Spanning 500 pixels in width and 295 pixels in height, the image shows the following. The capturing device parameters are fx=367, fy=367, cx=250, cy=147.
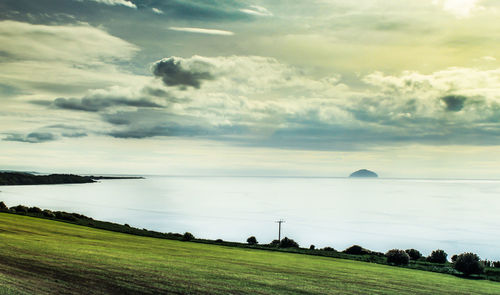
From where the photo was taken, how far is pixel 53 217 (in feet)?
163

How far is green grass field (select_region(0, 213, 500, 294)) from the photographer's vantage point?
15523 millimetres

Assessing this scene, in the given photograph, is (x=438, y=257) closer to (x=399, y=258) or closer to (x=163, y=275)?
(x=399, y=258)

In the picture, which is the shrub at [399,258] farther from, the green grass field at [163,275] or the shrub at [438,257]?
the shrub at [438,257]

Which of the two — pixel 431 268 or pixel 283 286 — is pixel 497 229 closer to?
pixel 431 268

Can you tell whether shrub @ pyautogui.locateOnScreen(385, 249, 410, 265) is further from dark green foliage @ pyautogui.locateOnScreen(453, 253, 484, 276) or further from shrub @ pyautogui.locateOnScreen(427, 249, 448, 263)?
shrub @ pyautogui.locateOnScreen(427, 249, 448, 263)

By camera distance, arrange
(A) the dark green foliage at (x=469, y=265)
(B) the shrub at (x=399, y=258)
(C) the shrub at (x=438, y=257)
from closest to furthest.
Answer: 1. (A) the dark green foliage at (x=469, y=265)
2. (B) the shrub at (x=399, y=258)
3. (C) the shrub at (x=438, y=257)

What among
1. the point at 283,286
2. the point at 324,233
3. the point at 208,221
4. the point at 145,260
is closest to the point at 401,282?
the point at 283,286

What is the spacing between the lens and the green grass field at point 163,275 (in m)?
15.5

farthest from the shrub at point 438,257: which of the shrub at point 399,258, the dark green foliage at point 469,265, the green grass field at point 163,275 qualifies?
the green grass field at point 163,275

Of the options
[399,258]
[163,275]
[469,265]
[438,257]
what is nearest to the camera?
[163,275]

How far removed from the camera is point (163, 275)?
59.6 feet

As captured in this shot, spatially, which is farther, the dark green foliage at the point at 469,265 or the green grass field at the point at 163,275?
the dark green foliage at the point at 469,265

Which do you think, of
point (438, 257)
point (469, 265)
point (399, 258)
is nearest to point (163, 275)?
point (399, 258)

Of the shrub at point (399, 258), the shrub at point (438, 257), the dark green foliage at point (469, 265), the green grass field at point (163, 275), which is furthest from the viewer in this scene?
the shrub at point (438, 257)
